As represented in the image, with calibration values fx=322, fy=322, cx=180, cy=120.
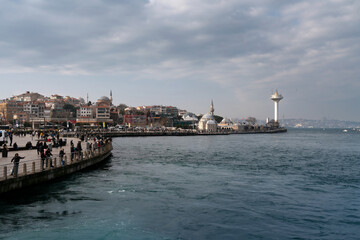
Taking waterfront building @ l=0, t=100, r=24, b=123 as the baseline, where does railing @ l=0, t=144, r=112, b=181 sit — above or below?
below

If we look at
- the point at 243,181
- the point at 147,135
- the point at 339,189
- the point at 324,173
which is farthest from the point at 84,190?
the point at 147,135

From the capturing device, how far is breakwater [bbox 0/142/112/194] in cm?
1544

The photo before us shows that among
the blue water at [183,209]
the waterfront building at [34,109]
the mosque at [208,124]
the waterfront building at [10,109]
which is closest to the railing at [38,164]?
the blue water at [183,209]

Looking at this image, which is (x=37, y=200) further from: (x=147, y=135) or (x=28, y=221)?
(x=147, y=135)

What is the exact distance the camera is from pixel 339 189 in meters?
20.3

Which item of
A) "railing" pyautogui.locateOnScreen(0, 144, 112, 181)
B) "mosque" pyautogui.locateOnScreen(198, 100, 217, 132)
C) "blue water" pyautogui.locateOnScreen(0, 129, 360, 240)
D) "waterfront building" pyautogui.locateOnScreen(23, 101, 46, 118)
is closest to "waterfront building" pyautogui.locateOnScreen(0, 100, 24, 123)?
"waterfront building" pyautogui.locateOnScreen(23, 101, 46, 118)

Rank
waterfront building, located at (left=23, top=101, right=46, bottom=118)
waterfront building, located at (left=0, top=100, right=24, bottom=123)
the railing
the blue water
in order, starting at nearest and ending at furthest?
the blue water
the railing
waterfront building, located at (left=0, top=100, right=24, bottom=123)
waterfront building, located at (left=23, top=101, right=46, bottom=118)

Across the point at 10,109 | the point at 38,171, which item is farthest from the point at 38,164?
the point at 10,109

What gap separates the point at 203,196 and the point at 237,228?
5005 mm

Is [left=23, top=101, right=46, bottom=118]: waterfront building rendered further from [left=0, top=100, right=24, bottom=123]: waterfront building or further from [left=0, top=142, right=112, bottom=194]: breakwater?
[left=0, top=142, right=112, bottom=194]: breakwater

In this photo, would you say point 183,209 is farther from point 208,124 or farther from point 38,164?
point 208,124

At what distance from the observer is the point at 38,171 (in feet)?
59.4

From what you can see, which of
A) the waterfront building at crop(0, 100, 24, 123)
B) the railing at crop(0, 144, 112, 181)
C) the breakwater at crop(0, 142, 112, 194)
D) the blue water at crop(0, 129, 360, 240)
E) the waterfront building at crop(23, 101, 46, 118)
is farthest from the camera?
the waterfront building at crop(23, 101, 46, 118)

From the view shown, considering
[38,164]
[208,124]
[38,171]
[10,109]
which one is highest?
[10,109]
